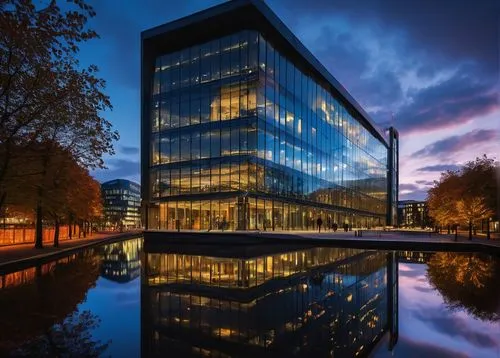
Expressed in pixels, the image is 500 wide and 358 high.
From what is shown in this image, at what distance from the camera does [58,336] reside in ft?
25.3

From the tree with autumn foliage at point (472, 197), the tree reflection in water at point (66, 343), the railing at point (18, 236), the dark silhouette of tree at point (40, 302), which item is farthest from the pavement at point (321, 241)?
the tree reflection in water at point (66, 343)

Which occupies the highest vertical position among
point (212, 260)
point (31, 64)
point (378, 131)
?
point (378, 131)

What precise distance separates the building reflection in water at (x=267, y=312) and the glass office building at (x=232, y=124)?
90.9ft

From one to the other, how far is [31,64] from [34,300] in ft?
31.8

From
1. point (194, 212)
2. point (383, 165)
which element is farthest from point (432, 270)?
point (383, 165)

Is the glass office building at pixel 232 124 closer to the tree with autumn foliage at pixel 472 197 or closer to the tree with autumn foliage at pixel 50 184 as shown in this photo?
the tree with autumn foliage at pixel 50 184

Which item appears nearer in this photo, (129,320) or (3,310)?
(129,320)

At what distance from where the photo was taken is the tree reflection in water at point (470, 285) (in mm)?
10555

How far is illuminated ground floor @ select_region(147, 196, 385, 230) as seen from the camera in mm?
43219

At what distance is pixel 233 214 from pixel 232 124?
10758 mm

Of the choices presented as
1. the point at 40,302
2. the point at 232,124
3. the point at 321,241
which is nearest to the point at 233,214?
the point at 232,124

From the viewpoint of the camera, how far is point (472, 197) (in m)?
40.2

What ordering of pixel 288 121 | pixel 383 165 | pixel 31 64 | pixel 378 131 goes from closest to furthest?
pixel 31 64 < pixel 288 121 < pixel 378 131 < pixel 383 165

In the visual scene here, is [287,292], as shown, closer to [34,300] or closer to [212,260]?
[34,300]
